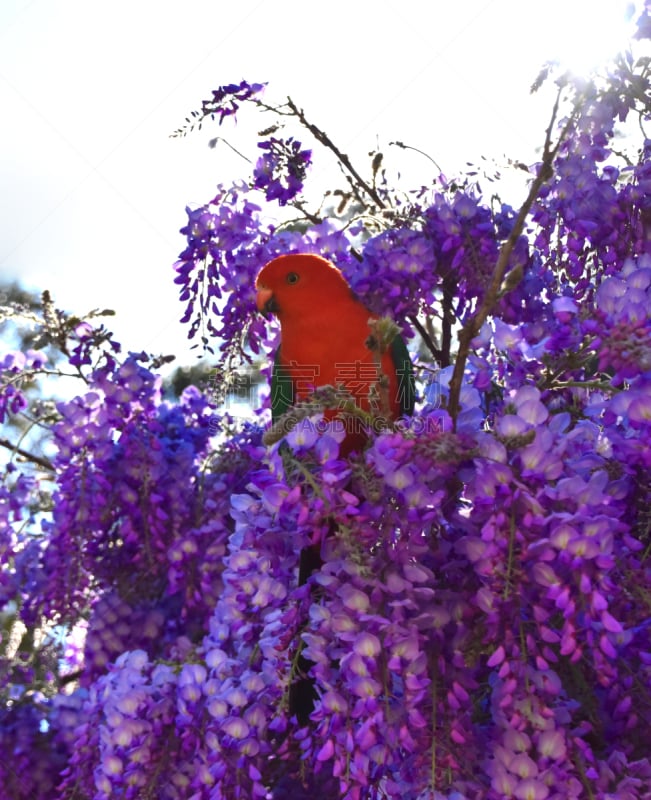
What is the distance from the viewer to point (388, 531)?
75cm

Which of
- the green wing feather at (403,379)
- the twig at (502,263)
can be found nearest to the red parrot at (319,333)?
the green wing feather at (403,379)

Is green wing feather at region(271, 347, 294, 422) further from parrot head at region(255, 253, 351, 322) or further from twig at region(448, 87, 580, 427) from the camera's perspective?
twig at region(448, 87, 580, 427)

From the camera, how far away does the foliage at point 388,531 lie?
728 millimetres

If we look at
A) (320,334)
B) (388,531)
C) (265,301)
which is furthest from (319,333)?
(388,531)

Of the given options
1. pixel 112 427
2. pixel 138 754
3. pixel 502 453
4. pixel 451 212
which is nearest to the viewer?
pixel 502 453

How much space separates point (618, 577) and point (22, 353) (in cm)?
131

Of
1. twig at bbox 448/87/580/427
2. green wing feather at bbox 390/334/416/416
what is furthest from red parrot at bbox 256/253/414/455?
twig at bbox 448/87/580/427

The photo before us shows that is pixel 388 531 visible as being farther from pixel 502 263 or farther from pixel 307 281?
pixel 307 281

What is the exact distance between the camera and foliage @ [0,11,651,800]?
2.39 feet

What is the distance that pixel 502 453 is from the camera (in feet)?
2.39

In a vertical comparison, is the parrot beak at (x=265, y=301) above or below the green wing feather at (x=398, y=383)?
above

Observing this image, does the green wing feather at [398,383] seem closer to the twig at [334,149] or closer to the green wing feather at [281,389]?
the green wing feather at [281,389]

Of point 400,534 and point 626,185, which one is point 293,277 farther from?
Result: point 400,534

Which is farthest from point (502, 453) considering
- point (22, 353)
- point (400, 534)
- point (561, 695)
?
point (22, 353)
